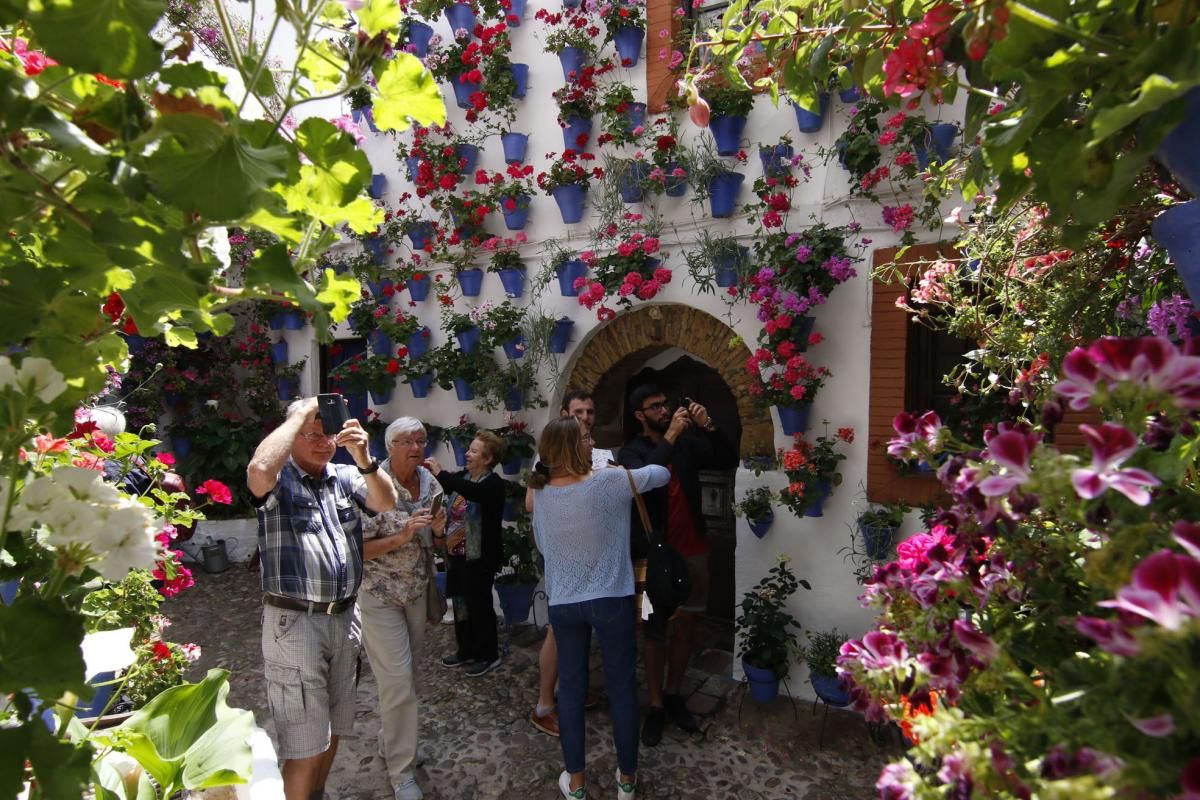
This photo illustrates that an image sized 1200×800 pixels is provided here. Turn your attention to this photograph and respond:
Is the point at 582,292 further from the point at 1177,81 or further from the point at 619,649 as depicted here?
the point at 1177,81

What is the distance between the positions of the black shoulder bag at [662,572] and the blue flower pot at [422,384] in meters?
2.73

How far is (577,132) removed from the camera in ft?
16.0

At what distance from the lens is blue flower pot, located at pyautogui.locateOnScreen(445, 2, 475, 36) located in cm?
535

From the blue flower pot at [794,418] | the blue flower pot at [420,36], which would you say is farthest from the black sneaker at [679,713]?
the blue flower pot at [420,36]

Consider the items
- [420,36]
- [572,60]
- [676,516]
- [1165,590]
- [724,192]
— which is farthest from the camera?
[420,36]

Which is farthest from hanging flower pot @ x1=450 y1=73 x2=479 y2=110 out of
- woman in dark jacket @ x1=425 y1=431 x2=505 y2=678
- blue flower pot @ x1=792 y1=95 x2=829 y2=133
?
woman in dark jacket @ x1=425 y1=431 x2=505 y2=678

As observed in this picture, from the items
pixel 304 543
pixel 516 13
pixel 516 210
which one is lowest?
pixel 304 543

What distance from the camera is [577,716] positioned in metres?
3.24

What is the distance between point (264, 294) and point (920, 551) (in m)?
0.93

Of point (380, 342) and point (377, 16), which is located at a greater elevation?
point (377, 16)

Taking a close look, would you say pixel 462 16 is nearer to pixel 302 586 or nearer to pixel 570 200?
pixel 570 200

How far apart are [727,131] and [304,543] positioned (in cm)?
321

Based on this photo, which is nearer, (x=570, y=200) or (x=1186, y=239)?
(x=1186, y=239)

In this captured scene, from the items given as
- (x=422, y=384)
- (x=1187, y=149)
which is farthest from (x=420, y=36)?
(x=1187, y=149)
